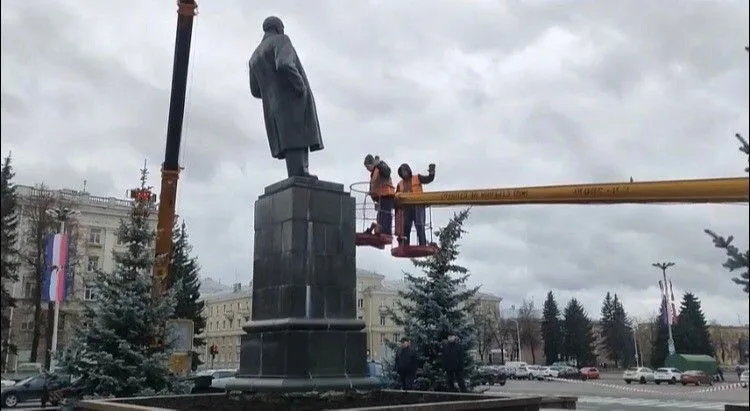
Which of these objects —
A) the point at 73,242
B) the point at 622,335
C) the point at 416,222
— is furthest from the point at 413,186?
the point at 622,335

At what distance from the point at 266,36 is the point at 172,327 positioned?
26.8 feet

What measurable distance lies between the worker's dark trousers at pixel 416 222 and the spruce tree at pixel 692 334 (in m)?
50.2

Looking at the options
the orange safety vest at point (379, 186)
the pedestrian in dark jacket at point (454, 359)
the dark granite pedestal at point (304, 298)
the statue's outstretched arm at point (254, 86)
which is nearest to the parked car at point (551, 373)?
the orange safety vest at point (379, 186)

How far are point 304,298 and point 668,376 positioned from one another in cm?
3518

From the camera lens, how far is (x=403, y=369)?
15281 millimetres

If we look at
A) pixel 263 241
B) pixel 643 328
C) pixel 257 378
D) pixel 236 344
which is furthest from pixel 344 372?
pixel 643 328

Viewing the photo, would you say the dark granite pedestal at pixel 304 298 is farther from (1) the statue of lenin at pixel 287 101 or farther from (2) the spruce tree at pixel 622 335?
(2) the spruce tree at pixel 622 335

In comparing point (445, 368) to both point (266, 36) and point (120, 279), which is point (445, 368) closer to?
point (120, 279)

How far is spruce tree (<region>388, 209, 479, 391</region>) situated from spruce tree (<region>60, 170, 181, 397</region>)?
5793mm

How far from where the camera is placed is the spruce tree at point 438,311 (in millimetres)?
17297

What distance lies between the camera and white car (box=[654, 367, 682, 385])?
39781mm

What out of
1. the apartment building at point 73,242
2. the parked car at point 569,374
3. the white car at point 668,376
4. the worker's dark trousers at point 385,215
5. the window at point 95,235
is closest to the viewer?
the worker's dark trousers at point 385,215

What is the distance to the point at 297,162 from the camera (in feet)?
37.0

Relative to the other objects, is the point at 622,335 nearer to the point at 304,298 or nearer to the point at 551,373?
→ the point at 551,373
